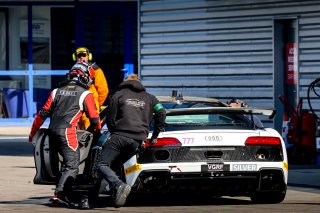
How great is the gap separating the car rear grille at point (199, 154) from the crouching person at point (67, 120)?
86 cm

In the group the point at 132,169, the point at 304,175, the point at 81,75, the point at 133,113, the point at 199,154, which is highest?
the point at 81,75

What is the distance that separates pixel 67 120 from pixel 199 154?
159 centimetres

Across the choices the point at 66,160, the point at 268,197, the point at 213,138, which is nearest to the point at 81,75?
the point at 66,160

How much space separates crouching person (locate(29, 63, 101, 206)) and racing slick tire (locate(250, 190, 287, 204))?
199 cm

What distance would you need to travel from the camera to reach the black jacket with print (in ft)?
42.1

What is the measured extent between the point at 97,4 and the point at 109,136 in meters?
15.4

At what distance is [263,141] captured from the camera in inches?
511

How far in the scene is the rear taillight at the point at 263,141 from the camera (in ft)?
42.4

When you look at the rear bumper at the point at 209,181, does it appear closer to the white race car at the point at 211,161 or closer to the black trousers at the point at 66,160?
the white race car at the point at 211,161

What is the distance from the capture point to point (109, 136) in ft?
42.8

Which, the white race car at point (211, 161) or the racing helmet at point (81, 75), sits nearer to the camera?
the white race car at point (211, 161)

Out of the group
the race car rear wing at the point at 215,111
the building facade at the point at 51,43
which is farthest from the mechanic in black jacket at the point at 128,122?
the building facade at the point at 51,43

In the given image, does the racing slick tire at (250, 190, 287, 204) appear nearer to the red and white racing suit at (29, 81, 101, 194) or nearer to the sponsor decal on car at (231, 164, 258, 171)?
the sponsor decal on car at (231, 164, 258, 171)

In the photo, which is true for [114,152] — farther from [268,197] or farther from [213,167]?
[268,197]
